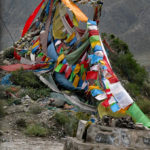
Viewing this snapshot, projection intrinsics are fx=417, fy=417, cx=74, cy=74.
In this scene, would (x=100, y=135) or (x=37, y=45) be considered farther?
(x=37, y=45)

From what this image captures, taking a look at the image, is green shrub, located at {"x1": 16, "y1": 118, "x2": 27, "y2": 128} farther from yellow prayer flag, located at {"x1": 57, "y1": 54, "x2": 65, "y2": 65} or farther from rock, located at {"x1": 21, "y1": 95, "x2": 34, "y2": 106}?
yellow prayer flag, located at {"x1": 57, "y1": 54, "x2": 65, "y2": 65}

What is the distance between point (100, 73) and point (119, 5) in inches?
2618

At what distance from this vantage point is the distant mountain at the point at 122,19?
2653 inches

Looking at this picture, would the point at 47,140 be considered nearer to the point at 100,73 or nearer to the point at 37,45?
the point at 100,73

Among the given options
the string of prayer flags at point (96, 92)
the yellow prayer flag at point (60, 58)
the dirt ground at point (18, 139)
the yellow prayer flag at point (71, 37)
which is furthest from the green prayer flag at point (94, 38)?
the dirt ground at point (18, 139)

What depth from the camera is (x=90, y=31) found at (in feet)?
57.1

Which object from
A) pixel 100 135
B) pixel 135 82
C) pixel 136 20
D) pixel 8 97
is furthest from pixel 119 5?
pixel 100 135

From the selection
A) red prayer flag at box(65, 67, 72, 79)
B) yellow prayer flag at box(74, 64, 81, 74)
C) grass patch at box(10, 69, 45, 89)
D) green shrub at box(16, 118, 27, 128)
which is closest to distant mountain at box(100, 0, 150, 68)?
grass patch at box(10, 69, 45, 89)

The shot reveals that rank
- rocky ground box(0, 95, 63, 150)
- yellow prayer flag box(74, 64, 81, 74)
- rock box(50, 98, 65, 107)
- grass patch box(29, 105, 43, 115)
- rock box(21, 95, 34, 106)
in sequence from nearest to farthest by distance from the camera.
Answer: rocky ground box(0, 95, 63, 150)
grass patch box(29, 105, 43, 115)
rock box(21, 95, 34, 106)
rock box(50, 98, 65, 107)
yellow prayer flag box(74, 64, 81, 74)

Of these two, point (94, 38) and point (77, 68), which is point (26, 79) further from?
Answer: point (94, 38)

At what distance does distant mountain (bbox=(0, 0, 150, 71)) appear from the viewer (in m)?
67.4

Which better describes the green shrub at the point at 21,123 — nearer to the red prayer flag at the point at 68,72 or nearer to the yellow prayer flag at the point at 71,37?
the red prayer flag at the point at 68,72

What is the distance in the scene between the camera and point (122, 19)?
7756 centimetres

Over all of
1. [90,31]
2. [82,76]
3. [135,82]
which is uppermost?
[90,31]
